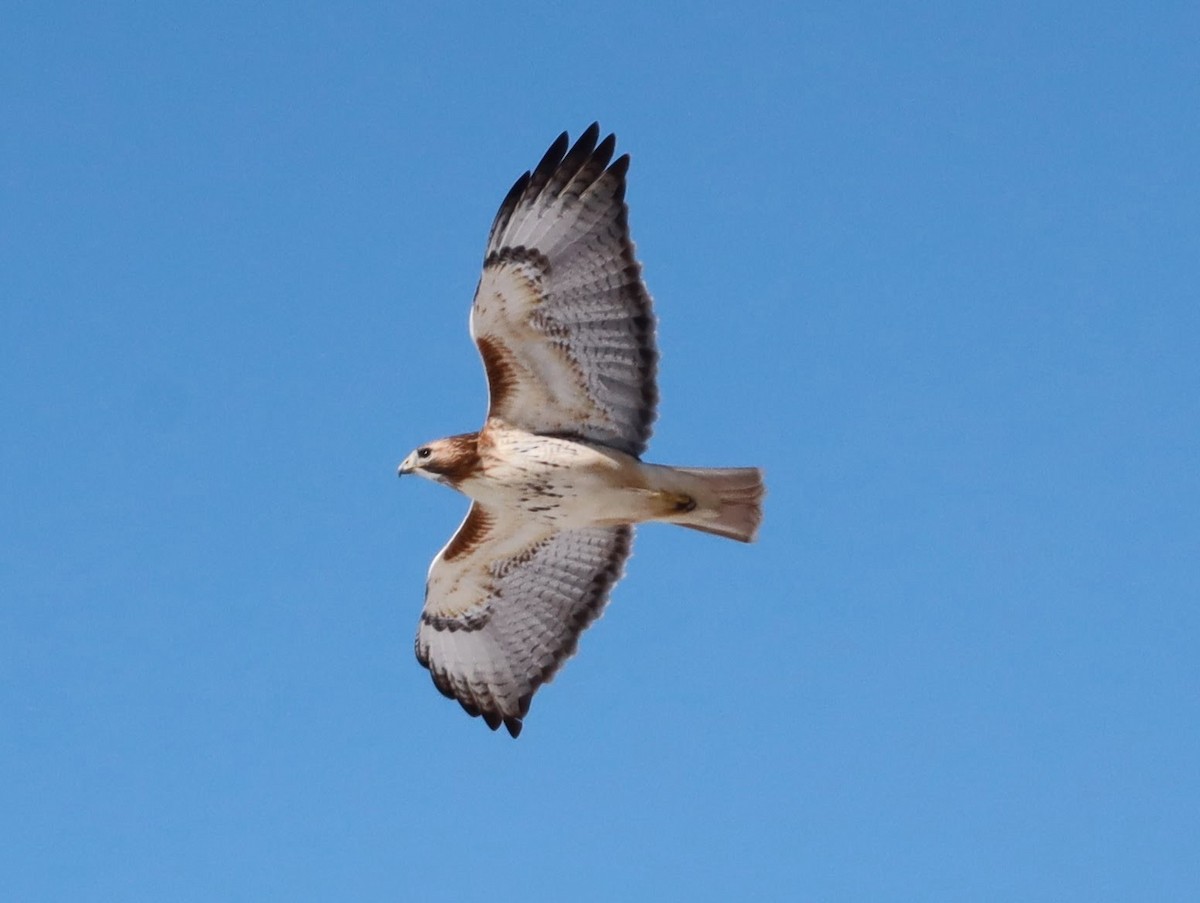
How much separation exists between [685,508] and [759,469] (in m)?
0.49

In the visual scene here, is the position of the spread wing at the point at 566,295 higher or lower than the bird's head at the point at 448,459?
higher

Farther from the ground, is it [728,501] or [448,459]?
[728,501]

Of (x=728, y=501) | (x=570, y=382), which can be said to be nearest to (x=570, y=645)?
(x=728, y=501)

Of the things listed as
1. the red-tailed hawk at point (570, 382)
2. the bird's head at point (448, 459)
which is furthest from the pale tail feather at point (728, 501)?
the bird's head at point (448, 459)

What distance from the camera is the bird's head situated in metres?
11.6

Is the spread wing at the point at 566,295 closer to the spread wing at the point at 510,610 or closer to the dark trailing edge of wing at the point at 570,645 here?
the spread wing at the point at 510,610

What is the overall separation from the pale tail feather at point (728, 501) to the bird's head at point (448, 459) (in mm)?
1179

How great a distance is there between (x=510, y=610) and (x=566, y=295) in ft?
8.55

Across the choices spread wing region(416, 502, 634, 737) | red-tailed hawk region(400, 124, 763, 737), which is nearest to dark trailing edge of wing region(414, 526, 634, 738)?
spread wing region(416, 502, 634, 737)

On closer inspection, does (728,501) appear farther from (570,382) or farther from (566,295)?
(566,295)

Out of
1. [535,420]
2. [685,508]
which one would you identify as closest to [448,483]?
[535,420]

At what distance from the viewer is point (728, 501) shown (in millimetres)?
11758

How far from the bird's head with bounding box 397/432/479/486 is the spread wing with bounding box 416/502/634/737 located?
3.75ft

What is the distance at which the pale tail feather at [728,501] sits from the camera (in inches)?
459
